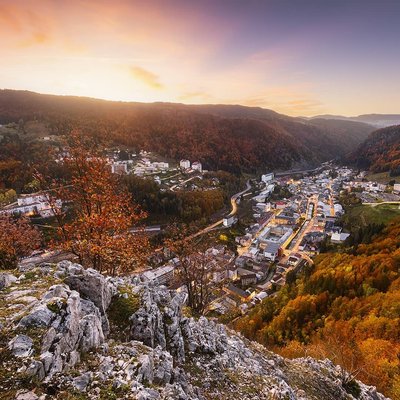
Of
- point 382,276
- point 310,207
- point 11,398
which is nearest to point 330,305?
point 382,276

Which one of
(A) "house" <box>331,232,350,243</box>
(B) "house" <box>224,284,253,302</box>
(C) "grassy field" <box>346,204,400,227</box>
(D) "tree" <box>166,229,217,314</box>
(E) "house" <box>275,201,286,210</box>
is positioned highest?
(D) "tree" <box>166,229,217,314</box>

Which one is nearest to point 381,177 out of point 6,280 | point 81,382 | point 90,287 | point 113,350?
point 90,287

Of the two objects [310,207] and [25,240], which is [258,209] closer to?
[310,207]

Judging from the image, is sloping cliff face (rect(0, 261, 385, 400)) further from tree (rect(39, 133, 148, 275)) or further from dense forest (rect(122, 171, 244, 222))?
dense forest (rect(122, 171, 244, 222))

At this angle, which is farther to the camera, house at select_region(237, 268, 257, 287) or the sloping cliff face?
house at select_region(237, 268, 257, 287)

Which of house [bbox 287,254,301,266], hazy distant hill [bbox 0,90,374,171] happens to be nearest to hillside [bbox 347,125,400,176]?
hazy distant hill [bbox 0,90,374,171]

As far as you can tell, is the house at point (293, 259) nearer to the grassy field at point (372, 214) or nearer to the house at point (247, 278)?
the house at point (247, 278)
